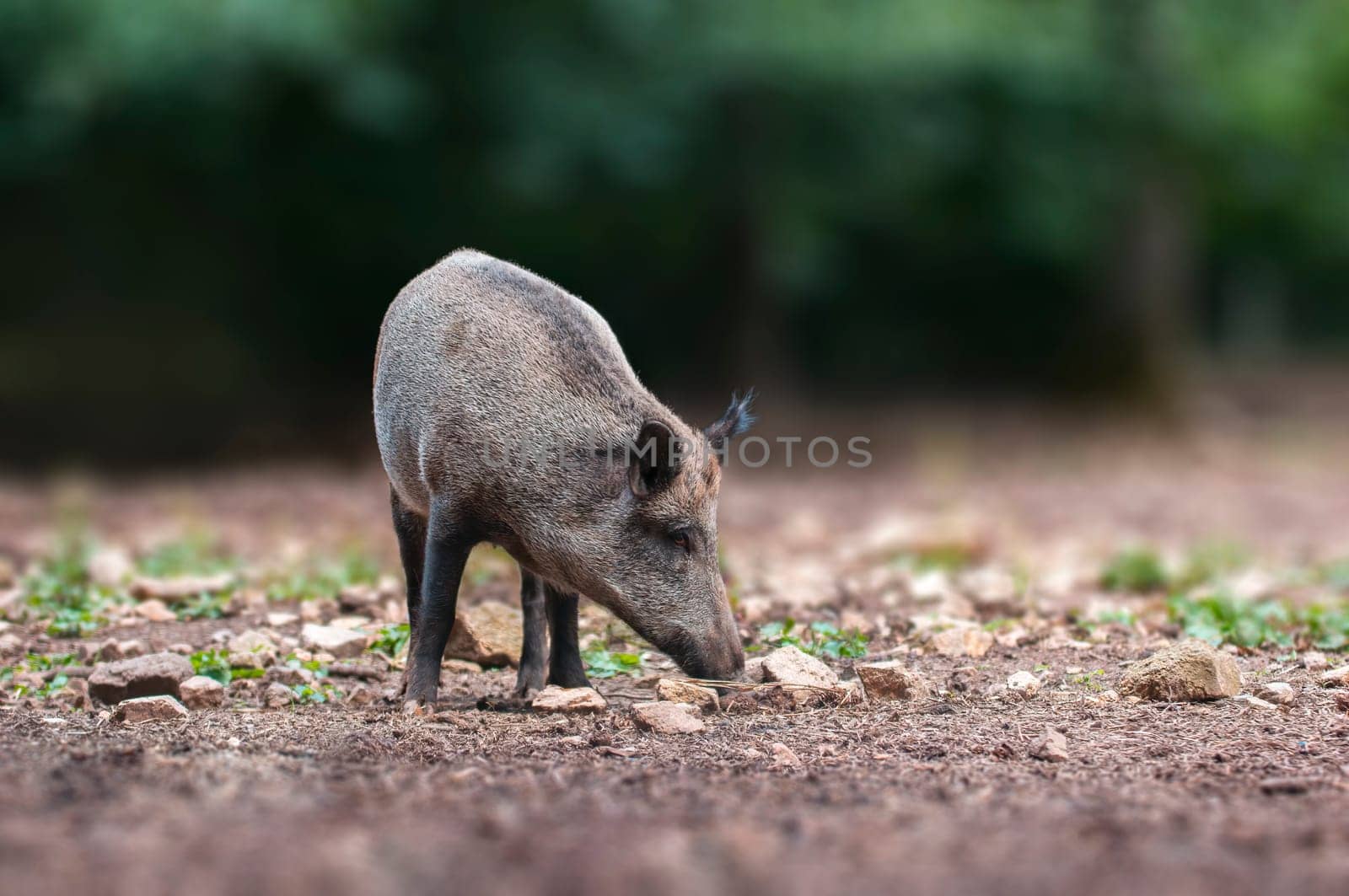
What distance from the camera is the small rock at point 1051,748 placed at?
164 inches

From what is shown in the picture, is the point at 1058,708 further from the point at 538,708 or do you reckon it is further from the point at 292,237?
the point at 292,237

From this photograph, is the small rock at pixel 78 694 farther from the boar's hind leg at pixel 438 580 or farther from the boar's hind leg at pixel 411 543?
the boar's hind leg at pixel 411 543

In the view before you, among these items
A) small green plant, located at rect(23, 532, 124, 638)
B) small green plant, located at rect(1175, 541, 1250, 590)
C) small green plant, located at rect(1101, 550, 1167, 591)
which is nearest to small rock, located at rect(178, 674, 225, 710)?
small green plant, located at rect(23, 532, 124, 638)

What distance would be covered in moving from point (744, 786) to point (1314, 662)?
2748 millimetres

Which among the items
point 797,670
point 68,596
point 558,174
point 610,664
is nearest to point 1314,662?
point 797,670

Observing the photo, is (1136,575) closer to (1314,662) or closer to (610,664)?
(1314,662)

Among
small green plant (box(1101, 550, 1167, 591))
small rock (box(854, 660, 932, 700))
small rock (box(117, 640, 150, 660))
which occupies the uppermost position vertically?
small green plant (box(1101, 550, 1167, 591))

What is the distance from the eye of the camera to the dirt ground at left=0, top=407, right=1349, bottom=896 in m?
2.83

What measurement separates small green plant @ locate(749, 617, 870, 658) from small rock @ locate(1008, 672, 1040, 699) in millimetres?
700

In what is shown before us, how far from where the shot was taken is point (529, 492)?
5.19m

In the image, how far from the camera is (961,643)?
5.75 metres

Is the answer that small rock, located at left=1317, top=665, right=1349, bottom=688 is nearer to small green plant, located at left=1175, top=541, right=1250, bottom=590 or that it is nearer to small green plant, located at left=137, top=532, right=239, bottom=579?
small green plant, located at left=1175, top=541, right=1250, bottom=590

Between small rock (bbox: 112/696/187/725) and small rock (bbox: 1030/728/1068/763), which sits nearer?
small rock (bbox: 1030/728/1068/763)

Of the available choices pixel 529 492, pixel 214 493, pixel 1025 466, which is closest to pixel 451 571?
pixel 529 492
